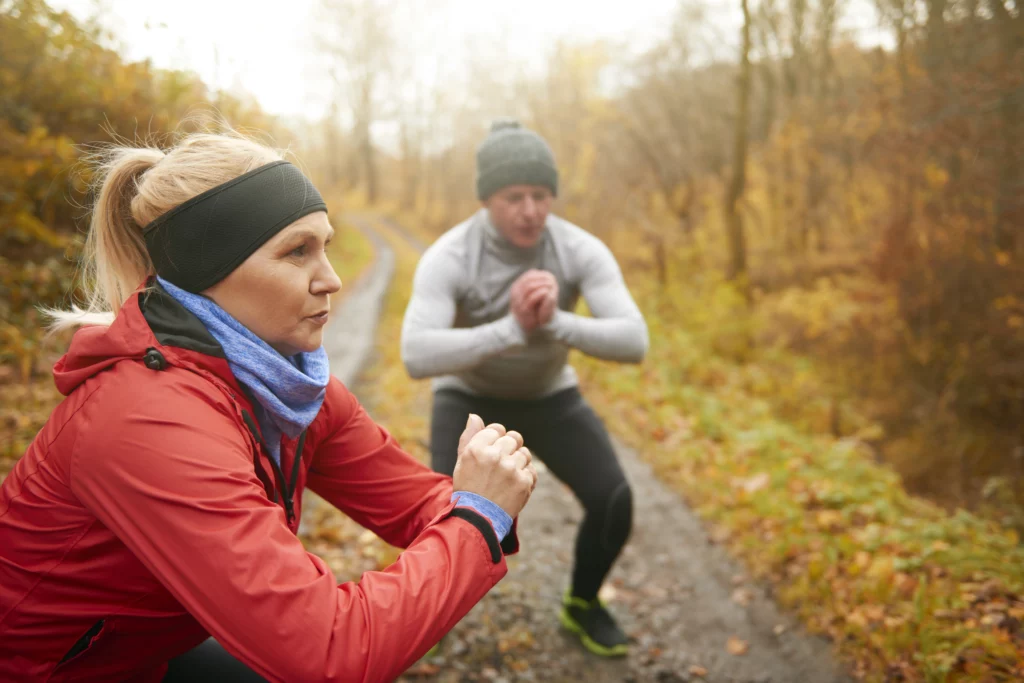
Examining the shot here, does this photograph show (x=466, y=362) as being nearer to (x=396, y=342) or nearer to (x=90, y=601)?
(x=90, y=601)

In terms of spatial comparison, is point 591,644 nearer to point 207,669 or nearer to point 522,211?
point 207,669

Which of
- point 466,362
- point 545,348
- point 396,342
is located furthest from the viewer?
point 396,342

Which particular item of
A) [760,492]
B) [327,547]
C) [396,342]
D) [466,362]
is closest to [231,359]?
[466,362]

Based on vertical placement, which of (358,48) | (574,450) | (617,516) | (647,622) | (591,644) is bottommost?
(647,622)

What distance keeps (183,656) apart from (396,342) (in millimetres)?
8903

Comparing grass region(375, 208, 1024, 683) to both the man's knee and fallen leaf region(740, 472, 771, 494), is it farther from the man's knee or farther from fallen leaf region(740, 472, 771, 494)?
the man's knee

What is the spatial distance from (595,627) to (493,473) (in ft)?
7.66

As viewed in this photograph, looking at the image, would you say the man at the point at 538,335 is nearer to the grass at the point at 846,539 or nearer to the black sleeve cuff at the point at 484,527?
the grass at the point at 846,539

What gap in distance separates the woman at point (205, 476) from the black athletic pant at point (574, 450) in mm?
1444

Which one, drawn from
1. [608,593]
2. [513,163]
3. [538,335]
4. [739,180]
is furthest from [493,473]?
[739,180]

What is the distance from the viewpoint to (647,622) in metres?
3.84

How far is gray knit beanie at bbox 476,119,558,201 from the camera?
316 centimetres

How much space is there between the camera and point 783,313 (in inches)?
431

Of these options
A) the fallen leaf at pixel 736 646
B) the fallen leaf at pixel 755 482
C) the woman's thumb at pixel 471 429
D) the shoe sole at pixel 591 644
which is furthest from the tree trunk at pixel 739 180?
the woman's thumb at pixel 471 429
